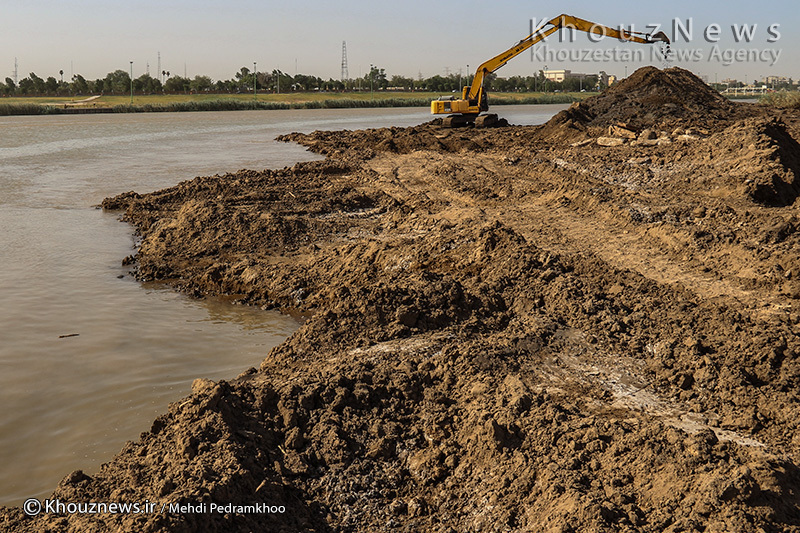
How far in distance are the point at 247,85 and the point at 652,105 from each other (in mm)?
101691

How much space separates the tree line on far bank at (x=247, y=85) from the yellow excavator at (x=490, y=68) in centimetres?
6215

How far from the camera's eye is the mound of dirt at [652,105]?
25297mm

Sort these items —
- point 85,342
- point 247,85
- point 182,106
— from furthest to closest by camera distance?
1. point 247,85
2. point 182,106
3. point 85,342

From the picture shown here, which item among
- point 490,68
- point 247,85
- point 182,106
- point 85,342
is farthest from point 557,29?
point 247,85

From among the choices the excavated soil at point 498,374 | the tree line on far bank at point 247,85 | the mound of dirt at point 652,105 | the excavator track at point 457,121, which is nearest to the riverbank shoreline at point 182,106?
the tree line on far bank at point 247,85

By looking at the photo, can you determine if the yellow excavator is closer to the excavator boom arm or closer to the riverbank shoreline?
the excavator boom arm

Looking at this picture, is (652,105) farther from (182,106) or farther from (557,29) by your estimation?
(182,106)

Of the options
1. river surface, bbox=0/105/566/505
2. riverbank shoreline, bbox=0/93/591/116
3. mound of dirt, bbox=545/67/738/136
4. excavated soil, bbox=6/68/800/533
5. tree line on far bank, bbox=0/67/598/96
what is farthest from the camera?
tree line on far bank, bbox=0/67/598/96

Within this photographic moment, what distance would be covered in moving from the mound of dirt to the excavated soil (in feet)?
42.4

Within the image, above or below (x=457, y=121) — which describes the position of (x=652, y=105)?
above

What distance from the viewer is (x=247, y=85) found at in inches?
4628

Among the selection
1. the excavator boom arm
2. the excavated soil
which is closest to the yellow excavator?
the excavator boom arm

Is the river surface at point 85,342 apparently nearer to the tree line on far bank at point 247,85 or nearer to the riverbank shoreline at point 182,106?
the riverbank shoreline at point 182,106

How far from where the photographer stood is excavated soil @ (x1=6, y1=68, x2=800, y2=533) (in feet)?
12.7
